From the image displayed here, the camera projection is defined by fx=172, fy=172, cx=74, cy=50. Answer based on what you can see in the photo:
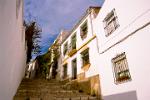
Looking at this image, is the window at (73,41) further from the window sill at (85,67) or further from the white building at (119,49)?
the window sill at (85,67)

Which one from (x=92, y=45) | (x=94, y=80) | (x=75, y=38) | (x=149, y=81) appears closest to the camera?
(x=149, y=81)

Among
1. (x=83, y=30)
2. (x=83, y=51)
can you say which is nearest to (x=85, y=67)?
(x=83, y=51)

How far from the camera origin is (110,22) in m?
10.3

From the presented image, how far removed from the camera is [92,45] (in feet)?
41.2

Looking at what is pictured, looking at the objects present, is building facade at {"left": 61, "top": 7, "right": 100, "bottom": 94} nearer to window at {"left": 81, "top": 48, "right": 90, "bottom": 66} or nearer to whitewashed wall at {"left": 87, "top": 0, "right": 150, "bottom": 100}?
window at {"left": 81, "top": 48, "right": 90, "bottom": 66}

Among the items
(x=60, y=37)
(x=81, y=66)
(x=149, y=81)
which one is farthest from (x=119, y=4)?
(x=60, y=37)

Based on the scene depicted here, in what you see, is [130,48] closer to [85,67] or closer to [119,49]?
[119,49]

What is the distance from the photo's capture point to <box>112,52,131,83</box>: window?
836cm

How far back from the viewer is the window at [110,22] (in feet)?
31.9

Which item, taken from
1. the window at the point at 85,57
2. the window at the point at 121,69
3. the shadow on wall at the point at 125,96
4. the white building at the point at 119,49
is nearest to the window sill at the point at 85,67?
the white building at the point at 119,49

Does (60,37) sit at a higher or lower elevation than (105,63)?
higher

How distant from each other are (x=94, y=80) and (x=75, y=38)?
250 inches

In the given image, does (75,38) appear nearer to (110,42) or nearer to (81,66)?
(81,66)

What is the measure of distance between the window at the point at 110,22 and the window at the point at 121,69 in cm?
178
